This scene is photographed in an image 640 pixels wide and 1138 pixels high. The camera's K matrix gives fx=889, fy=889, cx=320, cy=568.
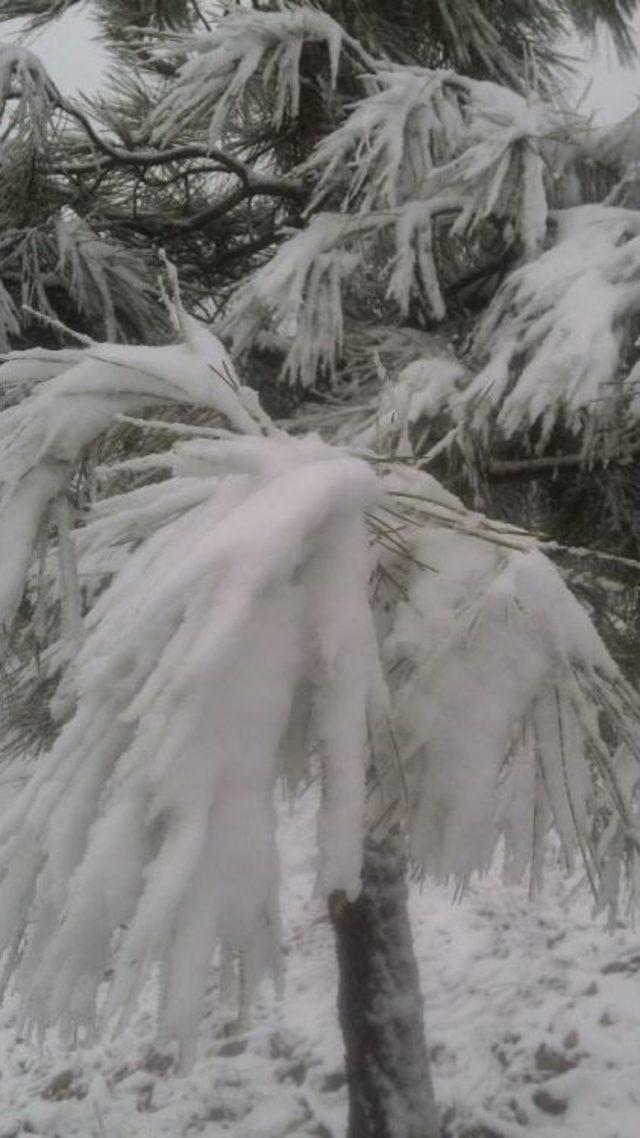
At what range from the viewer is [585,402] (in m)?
1.61

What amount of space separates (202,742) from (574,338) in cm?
132

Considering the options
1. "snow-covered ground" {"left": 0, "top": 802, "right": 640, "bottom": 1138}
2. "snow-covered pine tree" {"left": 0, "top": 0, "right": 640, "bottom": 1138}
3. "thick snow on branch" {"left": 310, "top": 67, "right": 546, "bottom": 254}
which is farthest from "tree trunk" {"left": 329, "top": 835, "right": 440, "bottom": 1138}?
"thick snow on branch" {"left": 310, "top": 67, "right": 546, "bottom": 254}

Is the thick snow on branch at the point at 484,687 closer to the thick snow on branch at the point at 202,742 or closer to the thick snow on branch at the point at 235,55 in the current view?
the thick snow on branch at the point at 202,742

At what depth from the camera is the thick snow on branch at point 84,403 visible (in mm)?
895

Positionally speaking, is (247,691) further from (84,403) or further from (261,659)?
(84,403)

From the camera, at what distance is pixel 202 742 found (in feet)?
2.00

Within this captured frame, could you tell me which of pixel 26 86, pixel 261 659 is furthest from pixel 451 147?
pixel 261 659

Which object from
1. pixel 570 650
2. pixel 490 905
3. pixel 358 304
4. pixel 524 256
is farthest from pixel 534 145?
pixel 490 905

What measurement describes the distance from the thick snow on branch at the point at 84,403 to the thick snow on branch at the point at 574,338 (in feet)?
2.96

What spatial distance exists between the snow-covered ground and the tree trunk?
47cm

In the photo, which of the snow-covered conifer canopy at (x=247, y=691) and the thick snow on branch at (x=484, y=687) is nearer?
the snow-covered conifer canopy at (x=247, y=691)

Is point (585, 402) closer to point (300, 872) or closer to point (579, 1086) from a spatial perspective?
point (579, 1086)

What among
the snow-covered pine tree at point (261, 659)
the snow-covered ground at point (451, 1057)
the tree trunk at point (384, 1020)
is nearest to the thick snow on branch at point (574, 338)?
the snow-covered pine tree at point (261, 659)

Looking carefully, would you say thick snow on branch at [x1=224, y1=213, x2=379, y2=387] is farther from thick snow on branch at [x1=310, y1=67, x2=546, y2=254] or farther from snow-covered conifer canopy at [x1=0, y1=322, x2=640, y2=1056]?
snow-covered conifer canopy at [x1=0, y1=322, x2=640, y2=1056]
